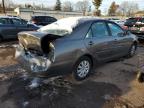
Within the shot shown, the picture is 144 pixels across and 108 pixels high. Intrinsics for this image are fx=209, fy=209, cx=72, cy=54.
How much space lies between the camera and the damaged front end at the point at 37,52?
15.0 ft

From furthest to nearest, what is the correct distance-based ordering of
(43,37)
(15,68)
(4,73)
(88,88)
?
(15,68) < (4,73) < (88,88) < (43,37)

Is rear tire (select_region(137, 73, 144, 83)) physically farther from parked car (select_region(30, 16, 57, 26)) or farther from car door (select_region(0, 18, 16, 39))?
parked car (select_region(30, 16, 57, 26))

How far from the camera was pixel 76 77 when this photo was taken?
529 centimetres

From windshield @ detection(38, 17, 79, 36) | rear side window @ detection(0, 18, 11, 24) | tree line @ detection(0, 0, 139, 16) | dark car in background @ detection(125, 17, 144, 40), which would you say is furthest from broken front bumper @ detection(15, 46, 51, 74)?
tree line @ detection(0, 0, 139, 16)

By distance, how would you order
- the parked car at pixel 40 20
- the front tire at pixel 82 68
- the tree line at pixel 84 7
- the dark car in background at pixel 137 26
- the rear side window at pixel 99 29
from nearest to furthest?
1. the front tire at pixel 82 68
2. the rear side window at pixel 99 29
3. the dark car in background at pixel 137 26
4. the parked car at pixel 40 20
5. the tree line at pixel 84 7

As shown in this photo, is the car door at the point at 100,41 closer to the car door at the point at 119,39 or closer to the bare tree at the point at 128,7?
the car door at the point at 119,39

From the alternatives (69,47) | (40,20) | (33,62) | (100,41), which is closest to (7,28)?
(100,41)

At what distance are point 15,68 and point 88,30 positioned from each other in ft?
8.34

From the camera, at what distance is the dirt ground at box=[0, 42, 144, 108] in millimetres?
4184

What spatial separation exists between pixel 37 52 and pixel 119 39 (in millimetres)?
2998

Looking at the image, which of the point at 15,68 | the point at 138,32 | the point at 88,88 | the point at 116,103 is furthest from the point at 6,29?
the point at 116,103

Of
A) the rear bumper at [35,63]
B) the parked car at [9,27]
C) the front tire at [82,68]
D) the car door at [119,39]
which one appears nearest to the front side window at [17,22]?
the parked car at [9,27]

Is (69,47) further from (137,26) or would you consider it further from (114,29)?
(137,26)

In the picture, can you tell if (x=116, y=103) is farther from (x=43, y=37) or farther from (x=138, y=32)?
(x=138, y=32)
